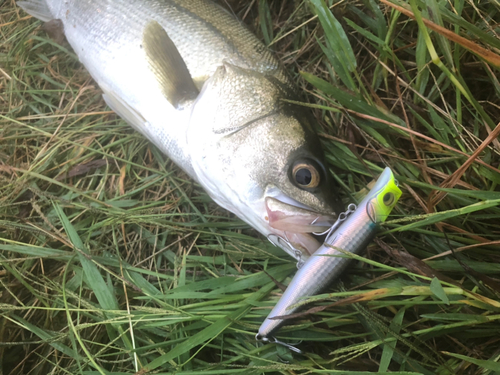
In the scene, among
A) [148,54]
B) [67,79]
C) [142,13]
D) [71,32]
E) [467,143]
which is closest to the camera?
[467,143]

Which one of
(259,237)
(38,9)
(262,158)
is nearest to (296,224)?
(262,158)

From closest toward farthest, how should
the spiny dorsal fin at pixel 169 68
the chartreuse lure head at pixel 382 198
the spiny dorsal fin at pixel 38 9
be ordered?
the chartreuse lure head at pixel 382 198, the spiny dorsal fin at pixel 169 68, the spiny dorsal fin at pixel 38 9

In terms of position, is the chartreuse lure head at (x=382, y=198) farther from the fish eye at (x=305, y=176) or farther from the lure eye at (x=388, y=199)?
the fish eye at (x=305, y=176)

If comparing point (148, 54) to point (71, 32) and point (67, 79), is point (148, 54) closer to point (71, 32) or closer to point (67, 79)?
point (71, 32)

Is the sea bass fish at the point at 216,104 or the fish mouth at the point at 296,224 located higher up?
the sea bass fish at the point at 216,104

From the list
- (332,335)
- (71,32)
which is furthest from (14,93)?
(332,335)

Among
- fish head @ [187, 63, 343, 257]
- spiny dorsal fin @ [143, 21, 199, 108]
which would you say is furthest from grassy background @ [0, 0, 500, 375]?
spiny dorsal fin @ [143, 21, 199, 108]

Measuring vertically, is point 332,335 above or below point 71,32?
below

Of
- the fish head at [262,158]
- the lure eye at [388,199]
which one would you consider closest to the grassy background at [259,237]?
the lure eye at [388,199]
